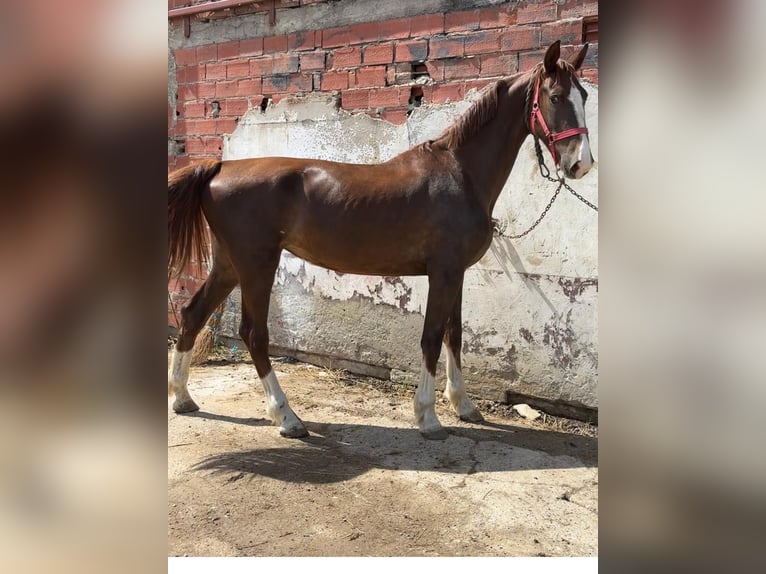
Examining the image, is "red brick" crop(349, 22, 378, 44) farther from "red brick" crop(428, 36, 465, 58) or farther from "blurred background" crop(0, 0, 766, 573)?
"blurred background" crop(0, 0, 766, 573)

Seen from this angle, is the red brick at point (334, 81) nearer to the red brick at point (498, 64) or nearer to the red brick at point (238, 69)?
the red brick at point (238, 69)

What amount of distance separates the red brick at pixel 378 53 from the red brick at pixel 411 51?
0.05 m

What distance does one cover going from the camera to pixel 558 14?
352cm

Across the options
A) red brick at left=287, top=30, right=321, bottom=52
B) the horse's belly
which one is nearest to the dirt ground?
the horse's belly

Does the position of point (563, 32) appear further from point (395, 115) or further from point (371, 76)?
point (371, 76)

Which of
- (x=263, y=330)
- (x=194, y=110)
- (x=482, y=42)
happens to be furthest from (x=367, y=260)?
(x=194, y=110)

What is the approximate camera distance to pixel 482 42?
3.77 meters

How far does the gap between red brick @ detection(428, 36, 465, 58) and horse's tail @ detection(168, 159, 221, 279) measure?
60.5 inches

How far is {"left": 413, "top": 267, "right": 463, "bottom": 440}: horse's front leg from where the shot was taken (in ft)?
10.8
